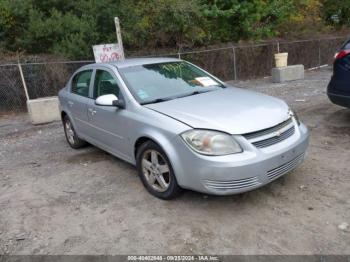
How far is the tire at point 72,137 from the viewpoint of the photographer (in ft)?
20.2

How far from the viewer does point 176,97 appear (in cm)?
442

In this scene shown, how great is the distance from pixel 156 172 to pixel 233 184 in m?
0.94

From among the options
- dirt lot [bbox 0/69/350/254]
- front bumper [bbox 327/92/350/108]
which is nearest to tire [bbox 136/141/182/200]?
dirt lot [bbox 0/69/350/254]

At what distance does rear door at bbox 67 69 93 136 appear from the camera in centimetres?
542

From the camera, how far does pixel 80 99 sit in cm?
554

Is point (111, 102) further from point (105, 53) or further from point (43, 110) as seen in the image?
point (105, 53)

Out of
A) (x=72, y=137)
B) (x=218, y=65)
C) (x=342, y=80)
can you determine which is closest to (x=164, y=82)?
(x=72, y=137)

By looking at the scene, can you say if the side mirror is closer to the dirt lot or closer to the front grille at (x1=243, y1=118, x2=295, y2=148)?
the dirt lot

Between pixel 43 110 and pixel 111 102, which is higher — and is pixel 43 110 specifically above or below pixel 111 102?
below

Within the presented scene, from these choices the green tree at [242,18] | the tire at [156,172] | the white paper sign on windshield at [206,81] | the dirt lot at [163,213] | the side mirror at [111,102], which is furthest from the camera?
the green tree at [242,18]

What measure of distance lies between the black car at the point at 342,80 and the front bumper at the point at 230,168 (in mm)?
2479

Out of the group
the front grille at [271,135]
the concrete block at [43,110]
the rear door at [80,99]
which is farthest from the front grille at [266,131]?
the concrete block at [43,110]

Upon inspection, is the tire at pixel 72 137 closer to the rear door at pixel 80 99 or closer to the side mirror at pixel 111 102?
the rear door at pixel 80 99

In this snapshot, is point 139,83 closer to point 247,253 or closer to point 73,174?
point 73,174
